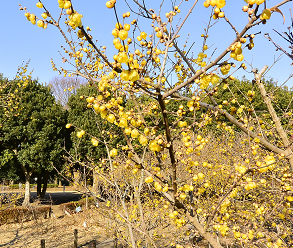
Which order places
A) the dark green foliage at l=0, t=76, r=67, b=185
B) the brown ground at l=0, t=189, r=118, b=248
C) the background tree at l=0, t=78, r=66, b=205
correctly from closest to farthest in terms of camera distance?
the brown ground at l=0, t=189, r=118, b=248
the dark green foliage at l=0, t=76, r=67, b=185
the background tree at l=0, t=78, r=66, b=205

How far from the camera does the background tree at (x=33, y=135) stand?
45.3 ft

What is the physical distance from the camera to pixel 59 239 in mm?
9555

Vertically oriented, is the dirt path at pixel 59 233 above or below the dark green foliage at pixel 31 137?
below

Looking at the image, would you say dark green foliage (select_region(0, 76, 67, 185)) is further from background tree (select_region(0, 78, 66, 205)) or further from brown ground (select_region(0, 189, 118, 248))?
brown ground (select_region(0, 189, 118, 248))

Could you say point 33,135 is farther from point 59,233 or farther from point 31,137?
point 59,233

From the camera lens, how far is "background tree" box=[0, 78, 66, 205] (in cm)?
1380

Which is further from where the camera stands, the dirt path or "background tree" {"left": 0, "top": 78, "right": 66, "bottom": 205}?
"background tree" {"left": 0, "top": 78, "right": 66, "bottom": 205}

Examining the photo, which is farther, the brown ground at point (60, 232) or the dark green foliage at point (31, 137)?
the dark green foliage at point (31, 137)

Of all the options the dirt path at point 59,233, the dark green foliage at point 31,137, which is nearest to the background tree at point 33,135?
the dark green foliage at point 31,137

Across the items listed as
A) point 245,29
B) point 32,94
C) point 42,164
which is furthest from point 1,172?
point 245,29

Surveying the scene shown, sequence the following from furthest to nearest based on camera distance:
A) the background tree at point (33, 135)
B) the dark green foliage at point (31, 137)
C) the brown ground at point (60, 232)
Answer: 1. the background tree at point (33, 135)
2. the dark green foliage at point (31, 137)
3. the brown ground at point (60, 232)

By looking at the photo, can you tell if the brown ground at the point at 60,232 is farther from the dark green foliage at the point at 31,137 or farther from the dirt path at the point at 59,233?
the dark green foliage at the point at 31,137

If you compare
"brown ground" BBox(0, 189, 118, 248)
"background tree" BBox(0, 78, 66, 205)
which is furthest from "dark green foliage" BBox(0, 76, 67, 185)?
"brown ground" BBox(0, 189, 118, 248)

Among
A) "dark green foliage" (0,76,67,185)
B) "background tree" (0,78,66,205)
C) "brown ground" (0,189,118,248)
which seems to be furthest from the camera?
"background tree" (0,78,66,205)
